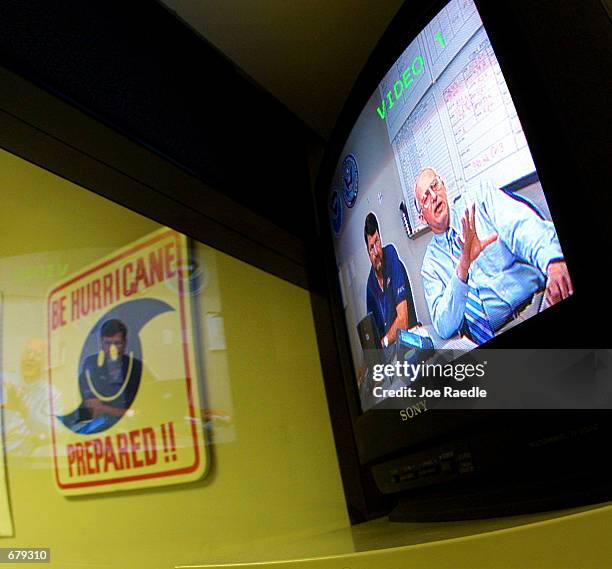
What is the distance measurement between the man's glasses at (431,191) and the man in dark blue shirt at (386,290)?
0.12 metres

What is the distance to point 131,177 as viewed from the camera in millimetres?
1171

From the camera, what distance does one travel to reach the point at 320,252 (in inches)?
59.3

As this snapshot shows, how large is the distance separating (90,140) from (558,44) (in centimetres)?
75

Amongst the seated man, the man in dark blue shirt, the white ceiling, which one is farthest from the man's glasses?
the white ceiling

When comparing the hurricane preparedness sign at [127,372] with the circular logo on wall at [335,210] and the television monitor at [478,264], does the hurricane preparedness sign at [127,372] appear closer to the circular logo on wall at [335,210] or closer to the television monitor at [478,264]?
the circular logo on wall at [335,210]

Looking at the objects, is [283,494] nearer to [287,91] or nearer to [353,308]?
[353,308]

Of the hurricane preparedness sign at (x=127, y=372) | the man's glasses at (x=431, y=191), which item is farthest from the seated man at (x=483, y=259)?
the hurricane preparedness sign at (x=127, y=372)

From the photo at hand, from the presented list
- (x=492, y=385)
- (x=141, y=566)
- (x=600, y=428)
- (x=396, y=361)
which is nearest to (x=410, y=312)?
(x=396, y=361)

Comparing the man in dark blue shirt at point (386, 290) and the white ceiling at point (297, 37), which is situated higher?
the white ceiling at point (297, 37)

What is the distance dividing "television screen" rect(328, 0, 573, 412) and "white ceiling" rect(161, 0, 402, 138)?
39 cm

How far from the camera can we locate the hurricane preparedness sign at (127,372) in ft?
5.02

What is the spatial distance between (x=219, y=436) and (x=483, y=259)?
3.09ft

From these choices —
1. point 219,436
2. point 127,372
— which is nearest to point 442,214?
point 219,436

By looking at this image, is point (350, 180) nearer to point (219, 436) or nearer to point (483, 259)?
point (483, 259)
